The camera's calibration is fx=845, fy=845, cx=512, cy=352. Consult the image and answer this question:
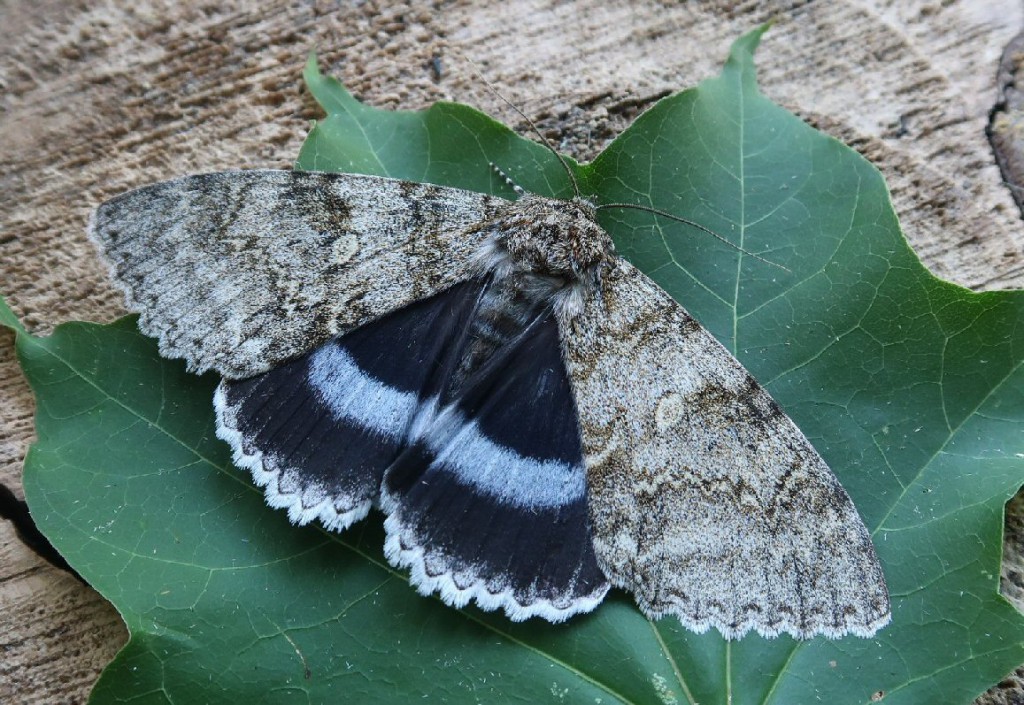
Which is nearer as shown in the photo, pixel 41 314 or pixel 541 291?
pixel 541 291

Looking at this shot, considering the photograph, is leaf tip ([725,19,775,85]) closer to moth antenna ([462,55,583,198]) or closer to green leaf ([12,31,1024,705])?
green leaf ([12,31,1024,705])

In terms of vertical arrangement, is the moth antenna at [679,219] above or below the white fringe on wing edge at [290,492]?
above

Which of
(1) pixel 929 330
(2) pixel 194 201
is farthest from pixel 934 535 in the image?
(2) pixel 194 201

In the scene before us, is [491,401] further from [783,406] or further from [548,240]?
[783,406]

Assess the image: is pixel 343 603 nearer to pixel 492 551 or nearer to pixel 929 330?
pixel 492 551

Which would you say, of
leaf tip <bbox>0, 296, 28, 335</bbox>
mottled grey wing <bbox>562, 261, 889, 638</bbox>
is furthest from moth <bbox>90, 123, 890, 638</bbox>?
leaf tip <bbox>0, 296, 28, 335</bbox>

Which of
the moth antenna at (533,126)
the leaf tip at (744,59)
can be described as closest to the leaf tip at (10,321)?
the moth antenna at (533,126)

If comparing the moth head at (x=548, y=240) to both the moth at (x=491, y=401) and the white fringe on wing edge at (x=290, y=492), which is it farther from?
the white fringe on wing edge at (x=290, y=492)

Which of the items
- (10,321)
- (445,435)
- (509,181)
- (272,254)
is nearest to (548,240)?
(509,181)
